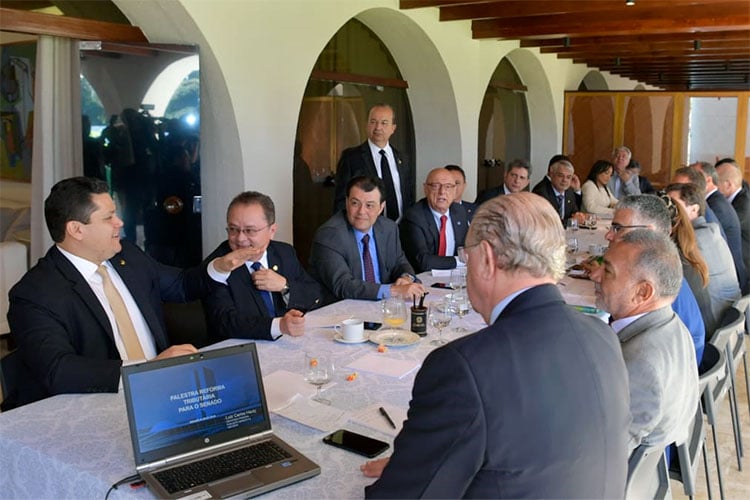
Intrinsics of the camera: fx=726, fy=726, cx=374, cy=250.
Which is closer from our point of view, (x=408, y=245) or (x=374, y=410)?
(x=374, y=410)

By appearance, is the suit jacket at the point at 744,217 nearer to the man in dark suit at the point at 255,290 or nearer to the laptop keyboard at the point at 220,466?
the man in dark suit at the point at 255,290

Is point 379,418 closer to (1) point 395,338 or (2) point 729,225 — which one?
(1) point 395,338

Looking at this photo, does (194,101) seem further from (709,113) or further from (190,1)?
(709,113)

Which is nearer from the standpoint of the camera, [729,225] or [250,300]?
[250,300]

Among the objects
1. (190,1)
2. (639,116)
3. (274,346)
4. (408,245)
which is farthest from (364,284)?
(639,116)

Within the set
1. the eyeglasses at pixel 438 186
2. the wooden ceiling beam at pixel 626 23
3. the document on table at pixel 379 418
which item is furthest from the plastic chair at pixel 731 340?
the wooden ceiling beam at pixel 626 23

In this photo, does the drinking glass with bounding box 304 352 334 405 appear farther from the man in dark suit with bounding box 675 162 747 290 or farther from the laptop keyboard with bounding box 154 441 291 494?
the man in dark suit with bounding box 675 162 747 290

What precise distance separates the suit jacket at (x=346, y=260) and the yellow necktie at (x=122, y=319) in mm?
1224

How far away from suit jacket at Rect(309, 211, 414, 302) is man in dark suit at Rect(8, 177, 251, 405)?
0.83m

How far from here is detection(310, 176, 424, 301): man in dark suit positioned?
3.72 metres

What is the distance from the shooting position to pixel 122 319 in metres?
2.76

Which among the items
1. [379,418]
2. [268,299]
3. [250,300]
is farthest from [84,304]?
[379,418]

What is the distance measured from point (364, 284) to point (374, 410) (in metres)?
1.55

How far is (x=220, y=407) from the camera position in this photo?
6.24 feet
